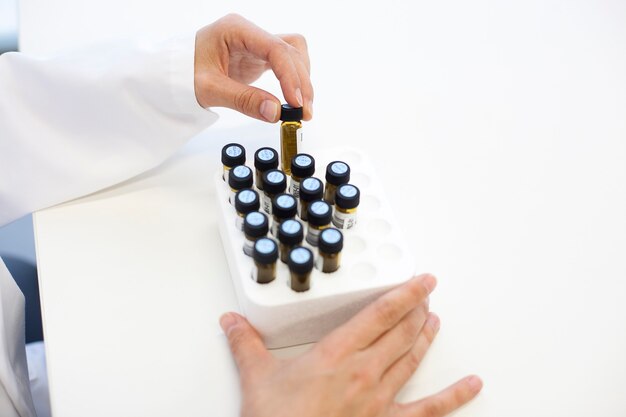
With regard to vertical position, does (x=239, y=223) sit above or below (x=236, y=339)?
above

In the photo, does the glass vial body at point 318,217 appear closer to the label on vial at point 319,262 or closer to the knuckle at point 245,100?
the label on vial at point 319,262

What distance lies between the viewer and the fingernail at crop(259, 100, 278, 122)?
85 centimetres

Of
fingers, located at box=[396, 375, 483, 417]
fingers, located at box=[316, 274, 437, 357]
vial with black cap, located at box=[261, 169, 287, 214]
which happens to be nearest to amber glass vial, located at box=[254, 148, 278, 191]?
vial with black cap, located at box=[261, 169, 287, 214]

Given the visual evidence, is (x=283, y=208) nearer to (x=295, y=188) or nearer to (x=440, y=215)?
(x=295, y=188)

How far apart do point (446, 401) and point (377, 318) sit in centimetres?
13

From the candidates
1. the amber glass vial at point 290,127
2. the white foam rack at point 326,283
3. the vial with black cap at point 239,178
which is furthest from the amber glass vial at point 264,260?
the amber glass vial at point 290,127

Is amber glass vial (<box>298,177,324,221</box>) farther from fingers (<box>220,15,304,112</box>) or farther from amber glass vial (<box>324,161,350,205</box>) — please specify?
fingers (<box>220,15,304,112</box>)

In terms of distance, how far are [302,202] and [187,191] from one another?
0.81ft

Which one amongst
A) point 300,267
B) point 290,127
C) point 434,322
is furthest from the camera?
point 290,127

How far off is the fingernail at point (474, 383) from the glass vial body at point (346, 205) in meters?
0.25

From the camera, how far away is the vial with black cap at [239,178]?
779mm

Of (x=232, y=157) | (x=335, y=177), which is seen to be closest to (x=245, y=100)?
(x=232, y=157)

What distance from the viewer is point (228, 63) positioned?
938mm

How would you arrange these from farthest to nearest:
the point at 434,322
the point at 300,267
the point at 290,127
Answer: the point at 290,127
the point at 434,322
the point at 300,267
